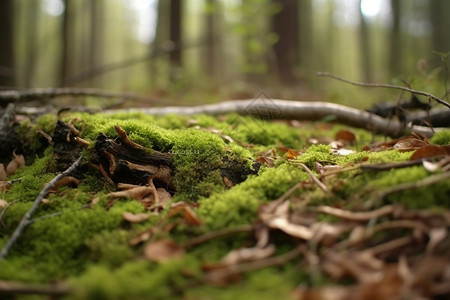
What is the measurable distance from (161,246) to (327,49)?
105 ft

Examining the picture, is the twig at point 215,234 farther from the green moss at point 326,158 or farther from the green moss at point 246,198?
the green moss at point 326,158

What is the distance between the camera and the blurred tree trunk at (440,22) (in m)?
17.3

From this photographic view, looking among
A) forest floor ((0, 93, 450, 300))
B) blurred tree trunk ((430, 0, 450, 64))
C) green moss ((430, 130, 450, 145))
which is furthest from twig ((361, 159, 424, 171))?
blurred tree trunk ((430, 0, 450, 64))

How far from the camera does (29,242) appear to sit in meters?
1.79

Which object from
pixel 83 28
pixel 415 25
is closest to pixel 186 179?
pixel 415 25

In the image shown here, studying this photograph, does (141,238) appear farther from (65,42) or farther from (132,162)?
(65,42)

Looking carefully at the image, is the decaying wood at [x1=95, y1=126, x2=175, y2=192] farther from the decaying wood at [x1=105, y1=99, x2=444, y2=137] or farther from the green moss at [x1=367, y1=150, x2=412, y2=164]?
the decaying wood at [x1=105, y1=99, x2=444, y2=137]

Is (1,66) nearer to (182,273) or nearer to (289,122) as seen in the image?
(289,122)

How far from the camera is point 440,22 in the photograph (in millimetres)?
18984

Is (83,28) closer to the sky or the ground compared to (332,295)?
closer to the sky

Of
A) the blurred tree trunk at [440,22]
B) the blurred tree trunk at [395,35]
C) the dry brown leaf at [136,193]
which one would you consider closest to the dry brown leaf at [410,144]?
the dry brown leaf at [136,193]

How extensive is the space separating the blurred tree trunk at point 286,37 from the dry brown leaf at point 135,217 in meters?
8.33

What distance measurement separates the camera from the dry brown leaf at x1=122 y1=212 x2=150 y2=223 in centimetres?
181

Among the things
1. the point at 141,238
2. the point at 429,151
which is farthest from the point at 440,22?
the point at 141,238
